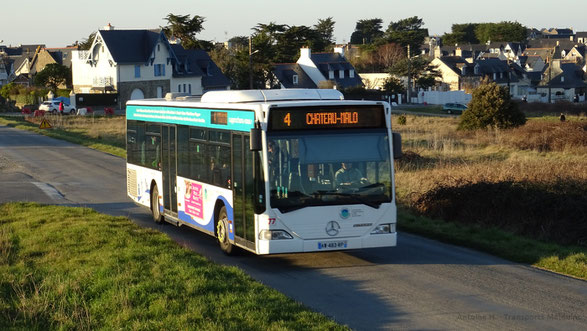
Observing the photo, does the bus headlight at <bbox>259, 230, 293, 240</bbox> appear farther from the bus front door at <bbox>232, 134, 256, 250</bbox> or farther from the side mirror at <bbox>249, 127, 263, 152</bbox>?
the side mirror at <bbox>249, 127, 263, 152</bbox>

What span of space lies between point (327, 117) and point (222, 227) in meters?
3.02

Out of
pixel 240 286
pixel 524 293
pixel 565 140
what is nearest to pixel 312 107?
pixel 240 286

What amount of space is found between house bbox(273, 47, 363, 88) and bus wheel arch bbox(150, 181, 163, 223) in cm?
8019

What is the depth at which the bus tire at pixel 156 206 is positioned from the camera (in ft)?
62.2

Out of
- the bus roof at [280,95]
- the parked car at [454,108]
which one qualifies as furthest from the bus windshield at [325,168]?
the parked car at [454,108]

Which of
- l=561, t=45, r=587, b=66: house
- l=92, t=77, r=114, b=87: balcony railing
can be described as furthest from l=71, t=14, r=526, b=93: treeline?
l=561, t=45, r=587, b=66: house

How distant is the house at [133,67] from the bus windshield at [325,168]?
7367cm

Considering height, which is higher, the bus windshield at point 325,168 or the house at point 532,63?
the house at point 532,63

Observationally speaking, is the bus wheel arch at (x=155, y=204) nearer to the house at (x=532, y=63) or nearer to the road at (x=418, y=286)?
the road at (x=418, y=286)

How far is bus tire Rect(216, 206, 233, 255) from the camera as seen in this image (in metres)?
15.0

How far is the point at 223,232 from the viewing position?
49.8 feet

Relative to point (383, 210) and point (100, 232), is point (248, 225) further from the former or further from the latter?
point (100, 232)

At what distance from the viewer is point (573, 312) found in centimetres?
1087

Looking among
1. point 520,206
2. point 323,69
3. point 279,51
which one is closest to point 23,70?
point 279,51
